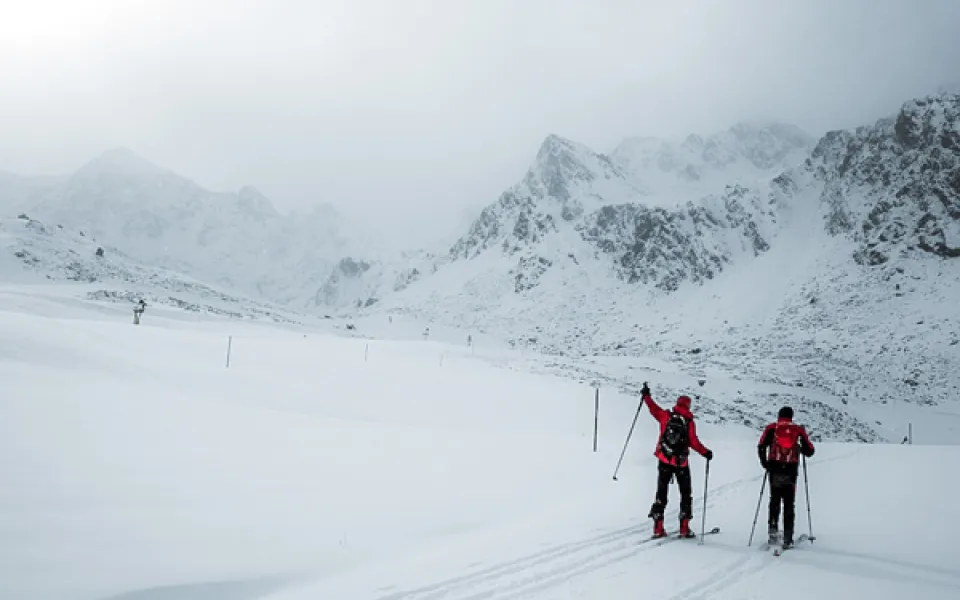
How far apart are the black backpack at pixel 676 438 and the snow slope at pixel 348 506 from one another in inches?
52.3

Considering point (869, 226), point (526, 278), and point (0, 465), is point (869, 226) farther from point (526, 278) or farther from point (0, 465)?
point (0, 465)

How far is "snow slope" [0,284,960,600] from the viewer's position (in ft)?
20.3

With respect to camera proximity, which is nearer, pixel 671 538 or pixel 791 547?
pixel 791 547

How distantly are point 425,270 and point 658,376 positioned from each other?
136 meters

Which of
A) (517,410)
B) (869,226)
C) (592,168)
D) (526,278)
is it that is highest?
(592,168)

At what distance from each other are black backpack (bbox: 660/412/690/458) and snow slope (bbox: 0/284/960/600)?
133 cm

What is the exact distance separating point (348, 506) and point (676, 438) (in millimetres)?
5500

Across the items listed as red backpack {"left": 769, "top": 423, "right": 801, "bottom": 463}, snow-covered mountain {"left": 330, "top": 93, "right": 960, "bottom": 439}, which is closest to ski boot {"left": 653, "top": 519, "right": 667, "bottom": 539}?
red backpack {"left": 769, "top": 423, "right": 801, "bottom": 463}

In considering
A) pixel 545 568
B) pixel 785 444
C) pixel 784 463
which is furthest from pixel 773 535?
pixel 545 568

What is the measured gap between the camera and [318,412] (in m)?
17.7

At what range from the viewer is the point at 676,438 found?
8.43 m

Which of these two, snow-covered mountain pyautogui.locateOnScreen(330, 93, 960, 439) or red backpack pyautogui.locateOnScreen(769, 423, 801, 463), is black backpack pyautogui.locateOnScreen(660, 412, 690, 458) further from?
snow-covered mountain pyautogui.locateOnScreen(330, 93, 960, 439)

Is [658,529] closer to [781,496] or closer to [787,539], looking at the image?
[787,539]

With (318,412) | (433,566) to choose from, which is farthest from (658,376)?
(433,566)
